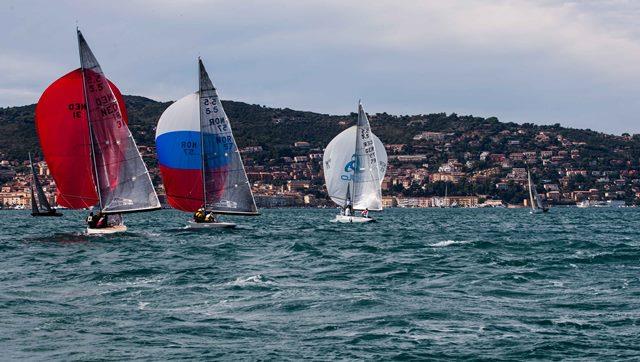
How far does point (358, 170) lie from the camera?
8038 cm

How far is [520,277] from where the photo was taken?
31922 millimetres

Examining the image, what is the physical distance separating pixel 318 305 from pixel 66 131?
2782 centimetres

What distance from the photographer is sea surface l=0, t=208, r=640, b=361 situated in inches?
804

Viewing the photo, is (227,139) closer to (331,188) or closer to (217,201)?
(217,201)

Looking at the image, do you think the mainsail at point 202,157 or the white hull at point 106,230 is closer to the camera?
the white hull at point 106,230

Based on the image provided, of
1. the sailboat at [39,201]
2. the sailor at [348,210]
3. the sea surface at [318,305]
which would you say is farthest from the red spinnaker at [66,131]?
the sailboat at [39,201]

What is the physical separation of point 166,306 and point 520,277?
11610 mm

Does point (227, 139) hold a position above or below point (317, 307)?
above

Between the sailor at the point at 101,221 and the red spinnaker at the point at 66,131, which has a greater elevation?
the red spinnaker at the point at 66,131

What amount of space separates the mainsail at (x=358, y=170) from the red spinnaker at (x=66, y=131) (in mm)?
32357

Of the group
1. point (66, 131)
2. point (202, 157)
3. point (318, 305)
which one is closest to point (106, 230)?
point (66, 131)

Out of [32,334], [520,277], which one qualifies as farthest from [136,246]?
[32,334]

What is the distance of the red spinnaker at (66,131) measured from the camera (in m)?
49.8

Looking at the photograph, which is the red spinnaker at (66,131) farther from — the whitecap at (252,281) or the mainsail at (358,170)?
the mainsail at (358,170)
